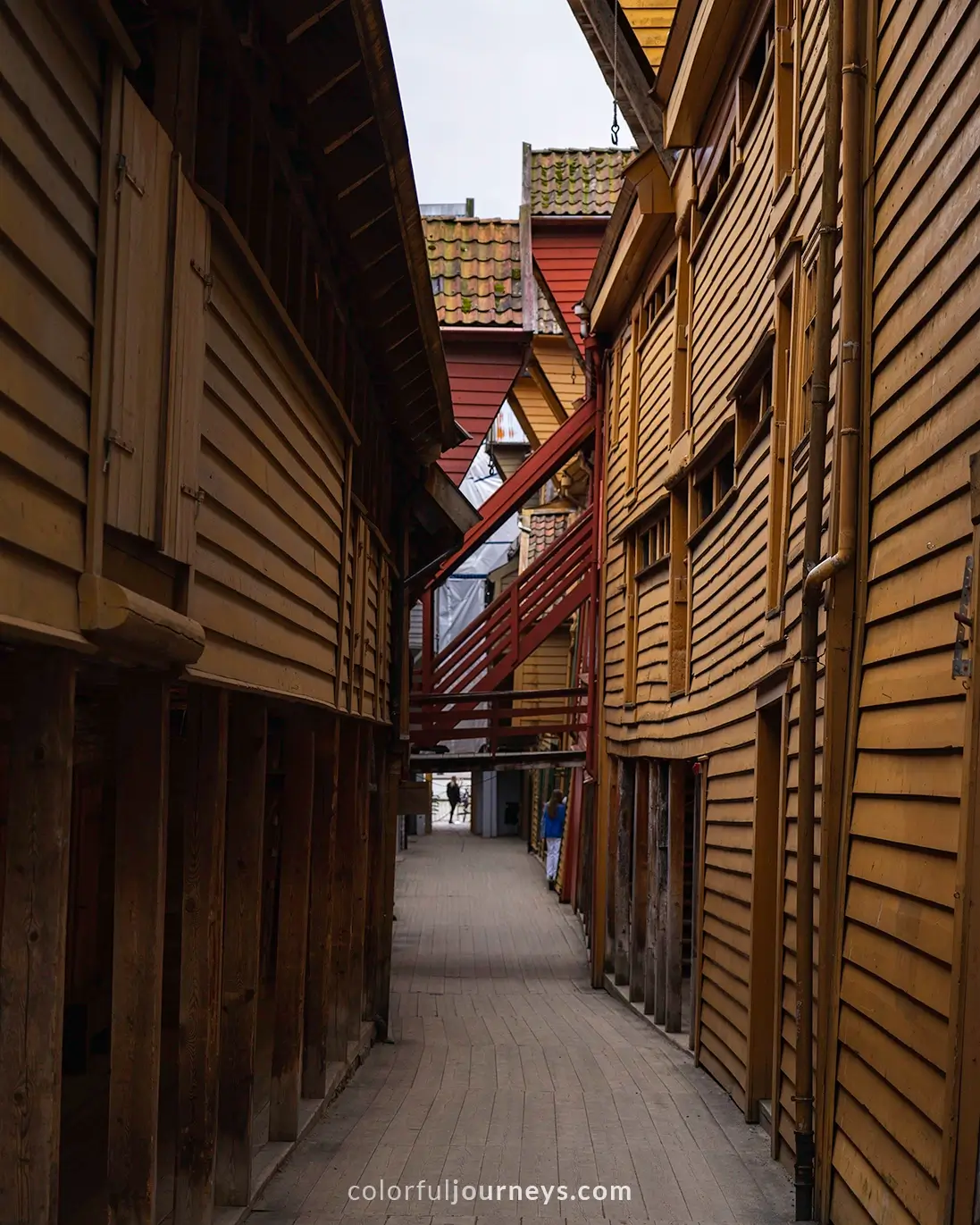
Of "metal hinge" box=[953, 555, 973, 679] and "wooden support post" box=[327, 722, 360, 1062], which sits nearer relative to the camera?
"metal hinge" box=[953, 555, 973, 679]

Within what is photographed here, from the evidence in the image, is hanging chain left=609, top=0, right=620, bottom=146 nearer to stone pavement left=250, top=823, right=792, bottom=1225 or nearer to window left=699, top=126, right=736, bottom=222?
window left=699, top=126, right=736, bottom=222

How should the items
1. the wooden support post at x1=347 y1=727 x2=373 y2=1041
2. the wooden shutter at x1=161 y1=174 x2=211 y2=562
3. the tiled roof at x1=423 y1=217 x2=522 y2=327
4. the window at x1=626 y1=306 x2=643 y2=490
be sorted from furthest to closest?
the tiled roof at x1=423 y1=217 x2=522 y2=327 < the window at x1=626 y1=306 x2=643 y2=490 < the wooden support post at x1=347 y1=727 x2=373 y2=1041 < the wooden shutter at x1=161 y1=174 x2=211 y2=562

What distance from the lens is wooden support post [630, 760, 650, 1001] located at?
1436 cm

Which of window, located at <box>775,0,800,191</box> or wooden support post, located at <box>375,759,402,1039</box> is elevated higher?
window, located at <box>775,0,800,191</box>

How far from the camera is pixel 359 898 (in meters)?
11.1

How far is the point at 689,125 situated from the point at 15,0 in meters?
9.85

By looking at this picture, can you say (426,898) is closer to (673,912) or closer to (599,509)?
(599,509)

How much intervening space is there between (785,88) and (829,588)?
3.68 meters

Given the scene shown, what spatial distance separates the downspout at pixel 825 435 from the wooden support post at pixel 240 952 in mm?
2364

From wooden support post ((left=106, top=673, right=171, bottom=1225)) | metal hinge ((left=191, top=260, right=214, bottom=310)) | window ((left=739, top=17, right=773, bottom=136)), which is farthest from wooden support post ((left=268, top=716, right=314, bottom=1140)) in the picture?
window ((left=739, top=17, right=773, bottom=136))

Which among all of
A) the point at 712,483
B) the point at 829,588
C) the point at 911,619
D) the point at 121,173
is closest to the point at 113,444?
the point at 121,173

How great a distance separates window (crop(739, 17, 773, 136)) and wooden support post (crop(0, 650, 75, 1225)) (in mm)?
7683

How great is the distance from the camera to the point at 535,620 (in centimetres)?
1881

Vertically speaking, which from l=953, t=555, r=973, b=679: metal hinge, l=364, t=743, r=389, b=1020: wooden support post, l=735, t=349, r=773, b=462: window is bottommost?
l=364, t=743, r=389, b=1020: wooden support post
